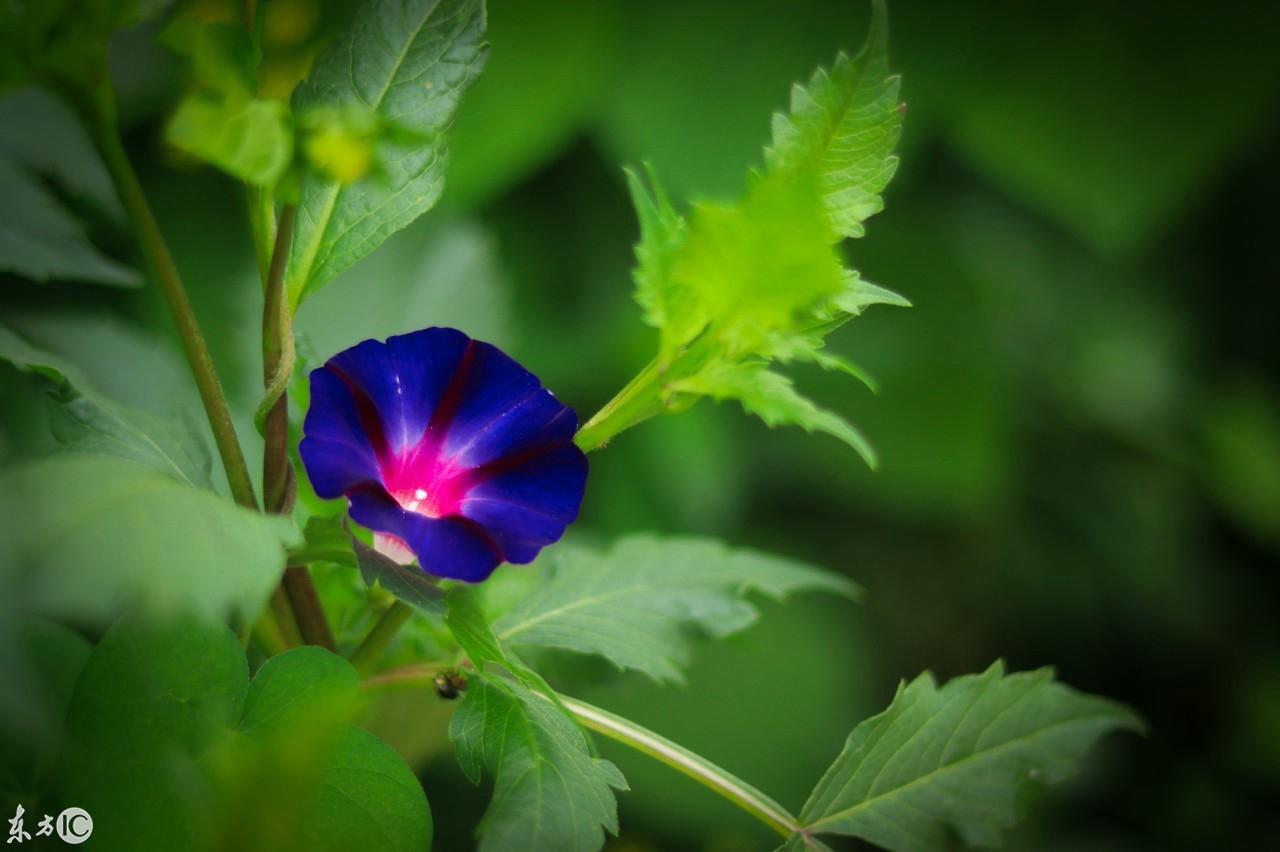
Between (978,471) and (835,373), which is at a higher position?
(835,373)

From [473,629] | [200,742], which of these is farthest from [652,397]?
[200,742]

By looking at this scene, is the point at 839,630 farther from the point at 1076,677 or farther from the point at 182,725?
the point at 182,725

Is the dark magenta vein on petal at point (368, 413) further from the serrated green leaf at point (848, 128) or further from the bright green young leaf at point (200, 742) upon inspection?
the serrated green leaf at point (848, 128)

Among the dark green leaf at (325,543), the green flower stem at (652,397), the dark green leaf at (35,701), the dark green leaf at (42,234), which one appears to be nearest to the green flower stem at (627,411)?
the green flower stem at (652,397)

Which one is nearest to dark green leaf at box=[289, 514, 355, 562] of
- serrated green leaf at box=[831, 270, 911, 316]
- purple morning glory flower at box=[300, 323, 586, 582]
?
purple morning glory flower at box=[300, 323, 586, 582]

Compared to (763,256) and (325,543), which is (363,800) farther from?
(763,256)

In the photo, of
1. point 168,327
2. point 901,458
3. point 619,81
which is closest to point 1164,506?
point 901,458
